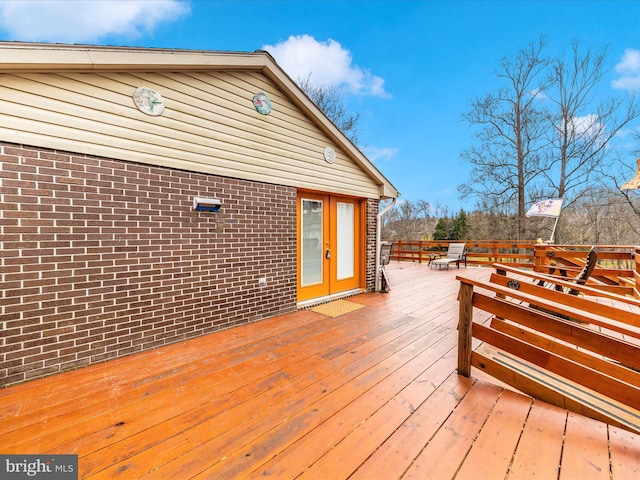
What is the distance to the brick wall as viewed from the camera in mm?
2531

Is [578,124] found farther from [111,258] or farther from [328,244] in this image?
[111,258]

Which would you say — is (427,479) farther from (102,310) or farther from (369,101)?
(369,101)

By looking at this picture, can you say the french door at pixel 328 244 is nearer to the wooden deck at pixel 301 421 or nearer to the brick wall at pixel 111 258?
the brick wall at pixel 111 258

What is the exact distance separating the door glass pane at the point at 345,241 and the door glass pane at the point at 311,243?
0.53 m

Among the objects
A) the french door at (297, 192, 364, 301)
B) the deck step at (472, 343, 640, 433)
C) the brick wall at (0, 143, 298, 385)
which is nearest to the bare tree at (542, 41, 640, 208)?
the french door at (297, 192, 364, 301)

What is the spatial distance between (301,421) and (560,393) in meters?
1.99

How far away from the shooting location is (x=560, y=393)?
85.8 inches

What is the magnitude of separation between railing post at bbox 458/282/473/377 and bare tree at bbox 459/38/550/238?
14.0 metres

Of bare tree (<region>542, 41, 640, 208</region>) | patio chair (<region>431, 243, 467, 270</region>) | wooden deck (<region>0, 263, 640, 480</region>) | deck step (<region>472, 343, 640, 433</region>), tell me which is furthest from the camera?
bare tree (<region>542, 41, 640, 208</region>)

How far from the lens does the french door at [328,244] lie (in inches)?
201

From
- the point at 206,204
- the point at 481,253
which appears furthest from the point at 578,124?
the point at 206,204

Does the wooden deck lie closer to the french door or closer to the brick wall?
the brick wall

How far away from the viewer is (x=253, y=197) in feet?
13.8

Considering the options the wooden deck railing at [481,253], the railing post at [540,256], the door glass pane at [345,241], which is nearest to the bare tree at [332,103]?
the wooden deck railing at [481,253]
